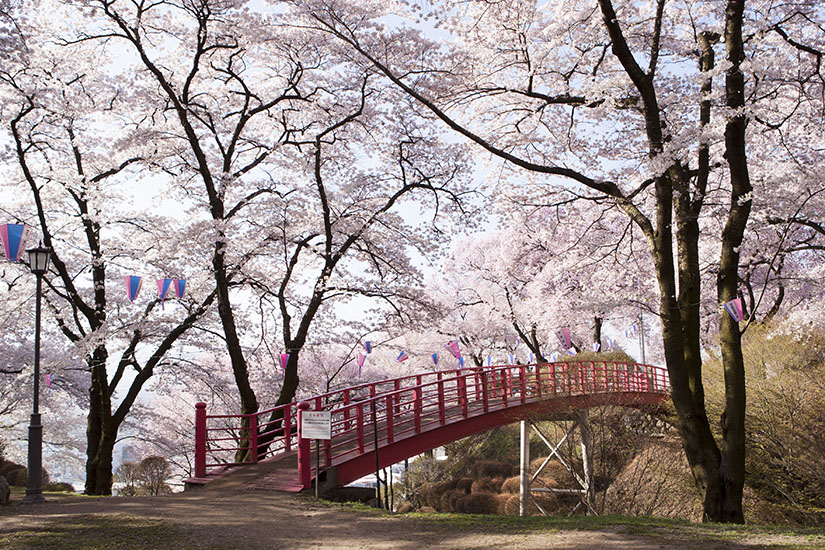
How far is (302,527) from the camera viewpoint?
8.32 m

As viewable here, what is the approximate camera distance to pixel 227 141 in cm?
1795

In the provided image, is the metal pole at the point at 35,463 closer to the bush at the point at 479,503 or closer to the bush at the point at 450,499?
the bush at the point at 479,503

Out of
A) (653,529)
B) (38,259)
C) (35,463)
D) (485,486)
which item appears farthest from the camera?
(485,486)

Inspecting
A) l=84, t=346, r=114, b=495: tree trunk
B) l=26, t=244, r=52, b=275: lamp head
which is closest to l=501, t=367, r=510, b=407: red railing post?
l=84, t=346, r=114, b=495: tree trunk

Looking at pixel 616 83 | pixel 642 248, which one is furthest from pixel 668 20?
pixel 642 248

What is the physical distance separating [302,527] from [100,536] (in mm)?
2286

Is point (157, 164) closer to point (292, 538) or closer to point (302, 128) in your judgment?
point (302, 128)

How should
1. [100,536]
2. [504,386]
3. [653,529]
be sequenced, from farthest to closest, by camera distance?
1. [504,386]
2. [653,529]
3. [100,536]

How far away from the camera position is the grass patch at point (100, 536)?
7.12m

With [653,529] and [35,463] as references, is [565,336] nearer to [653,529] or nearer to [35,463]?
[653,529]

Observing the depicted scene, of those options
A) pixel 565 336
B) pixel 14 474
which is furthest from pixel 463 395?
pixel 565 336

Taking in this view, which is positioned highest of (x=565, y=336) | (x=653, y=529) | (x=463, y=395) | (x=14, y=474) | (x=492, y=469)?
(x=565, y=336)

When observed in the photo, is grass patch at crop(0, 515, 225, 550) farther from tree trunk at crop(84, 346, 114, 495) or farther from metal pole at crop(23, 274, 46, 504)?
tree trunk at crop(84, 346, 114, 495)

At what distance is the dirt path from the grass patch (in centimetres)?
13
